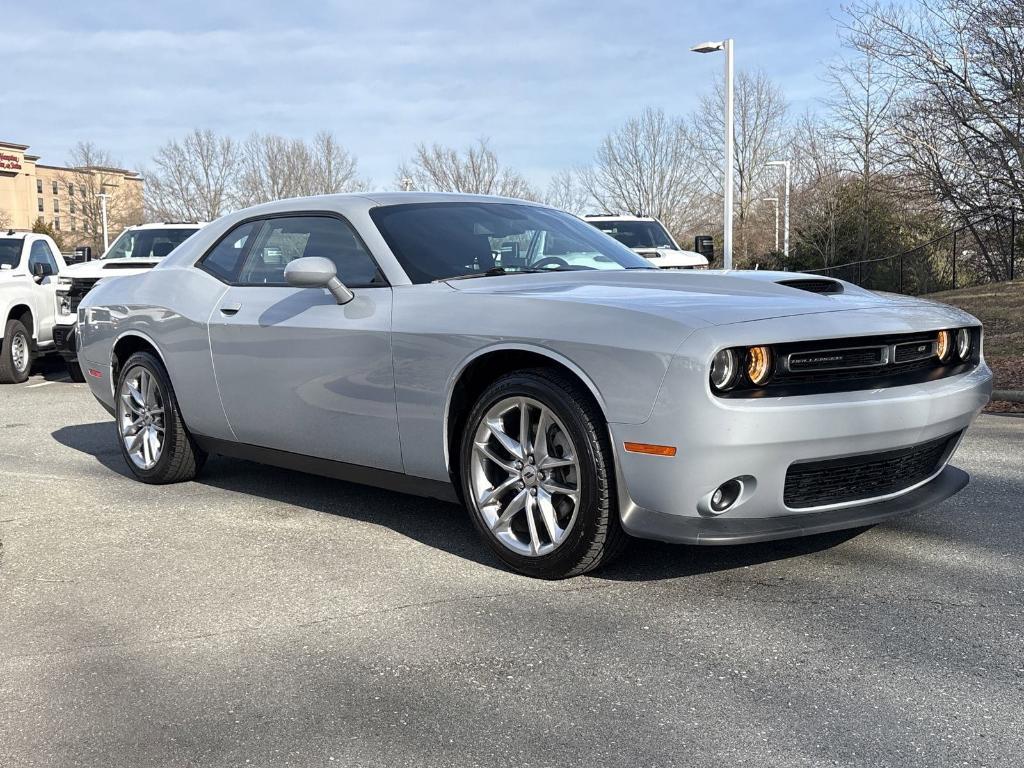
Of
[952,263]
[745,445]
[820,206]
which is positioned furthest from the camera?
[820,206]

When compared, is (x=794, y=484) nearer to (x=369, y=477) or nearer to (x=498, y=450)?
(x=498, y=450)

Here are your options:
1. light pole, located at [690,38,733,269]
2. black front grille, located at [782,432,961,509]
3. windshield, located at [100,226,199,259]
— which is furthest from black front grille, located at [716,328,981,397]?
light pole, located at [690,38,733,269]

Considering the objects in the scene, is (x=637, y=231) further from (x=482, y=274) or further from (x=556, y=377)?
(x=556, y=377)

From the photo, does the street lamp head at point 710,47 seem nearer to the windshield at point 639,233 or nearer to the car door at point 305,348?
the windshield at point 639,233

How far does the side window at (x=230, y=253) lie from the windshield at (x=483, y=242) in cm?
93

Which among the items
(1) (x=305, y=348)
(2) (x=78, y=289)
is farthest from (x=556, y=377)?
(2) (x=78, y=289)

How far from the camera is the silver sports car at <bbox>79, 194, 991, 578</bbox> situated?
3504 millimetres

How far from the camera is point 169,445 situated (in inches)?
225

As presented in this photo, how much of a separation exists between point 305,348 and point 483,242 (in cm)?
92

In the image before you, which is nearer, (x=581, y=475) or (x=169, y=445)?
(x=581, y=475)

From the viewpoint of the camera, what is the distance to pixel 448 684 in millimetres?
3068

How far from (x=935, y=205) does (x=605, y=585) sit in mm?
16852

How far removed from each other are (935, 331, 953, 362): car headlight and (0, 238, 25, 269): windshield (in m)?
11.2

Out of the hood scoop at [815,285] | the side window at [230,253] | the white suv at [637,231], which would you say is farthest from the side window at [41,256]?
the hood scoop at [815,285]
